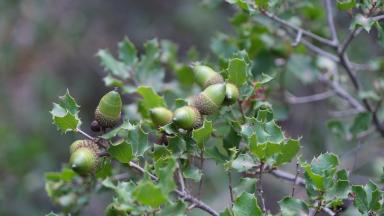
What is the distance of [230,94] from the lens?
5.74ft

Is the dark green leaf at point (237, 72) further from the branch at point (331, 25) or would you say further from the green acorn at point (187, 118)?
the branch at point (331, 25)

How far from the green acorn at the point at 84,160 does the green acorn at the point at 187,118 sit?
257 mm

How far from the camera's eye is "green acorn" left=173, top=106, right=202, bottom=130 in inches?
65.5

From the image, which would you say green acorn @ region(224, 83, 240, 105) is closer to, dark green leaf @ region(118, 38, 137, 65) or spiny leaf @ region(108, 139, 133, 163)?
spiny leaf @ region(108, 139, 133, 163)

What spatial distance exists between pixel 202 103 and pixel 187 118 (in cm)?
8

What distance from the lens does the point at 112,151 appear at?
5.44 ft

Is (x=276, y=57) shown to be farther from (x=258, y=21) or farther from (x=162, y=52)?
(x=162, y=52)

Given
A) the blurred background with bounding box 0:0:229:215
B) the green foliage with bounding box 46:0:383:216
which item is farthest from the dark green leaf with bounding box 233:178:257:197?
the blurred background with bounding box 0:0:229:215

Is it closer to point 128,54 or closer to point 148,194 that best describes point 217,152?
point 148,194

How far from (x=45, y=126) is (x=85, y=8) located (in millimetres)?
1380

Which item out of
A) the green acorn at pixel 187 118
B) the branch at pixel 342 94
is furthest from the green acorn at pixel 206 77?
the branch at pixel 342 94

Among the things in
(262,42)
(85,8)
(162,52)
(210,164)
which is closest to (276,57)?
(262,42)

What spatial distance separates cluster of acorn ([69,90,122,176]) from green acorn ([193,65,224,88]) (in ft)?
0.96

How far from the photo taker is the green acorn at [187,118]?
1664 millimetres
